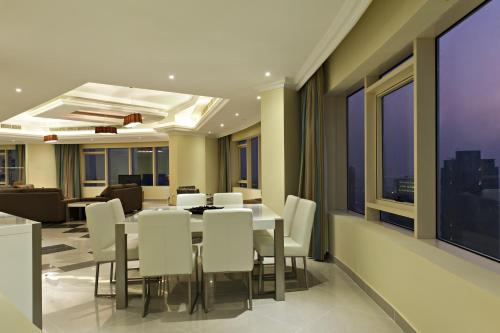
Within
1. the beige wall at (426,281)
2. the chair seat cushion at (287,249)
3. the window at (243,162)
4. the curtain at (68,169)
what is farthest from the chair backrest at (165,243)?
the curtain at (68,169)

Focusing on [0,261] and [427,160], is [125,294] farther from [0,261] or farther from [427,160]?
[427,160]

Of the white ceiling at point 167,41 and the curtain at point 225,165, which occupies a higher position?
the white ceiling at point 167,41

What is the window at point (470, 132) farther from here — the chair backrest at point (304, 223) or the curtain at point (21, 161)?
the curtain at point (21, 161)

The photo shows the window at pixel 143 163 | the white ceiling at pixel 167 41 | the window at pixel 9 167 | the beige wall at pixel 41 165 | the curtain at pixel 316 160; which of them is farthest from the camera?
the window at pixel 143 163

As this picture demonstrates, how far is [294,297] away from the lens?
3.07 m

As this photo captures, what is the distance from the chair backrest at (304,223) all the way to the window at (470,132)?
1119 mm

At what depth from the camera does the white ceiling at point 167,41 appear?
2.61 meters

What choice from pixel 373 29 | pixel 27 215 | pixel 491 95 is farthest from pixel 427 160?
pixel 27 215

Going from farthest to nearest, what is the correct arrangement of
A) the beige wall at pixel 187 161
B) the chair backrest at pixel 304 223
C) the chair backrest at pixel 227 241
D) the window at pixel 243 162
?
the window at pixel 243 162 < the beige wall at pixel 187 161 < the chair backrest at pixel 304 223 < the chair backrest at pixel 227 241

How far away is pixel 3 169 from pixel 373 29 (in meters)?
15.4

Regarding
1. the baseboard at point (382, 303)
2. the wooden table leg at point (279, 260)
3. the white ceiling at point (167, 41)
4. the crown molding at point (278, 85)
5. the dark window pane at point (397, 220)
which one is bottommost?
the baseboard at point (382, 303)

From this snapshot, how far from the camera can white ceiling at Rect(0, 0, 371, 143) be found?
8.57 ft

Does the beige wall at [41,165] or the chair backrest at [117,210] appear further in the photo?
the beige wall at [41,165]

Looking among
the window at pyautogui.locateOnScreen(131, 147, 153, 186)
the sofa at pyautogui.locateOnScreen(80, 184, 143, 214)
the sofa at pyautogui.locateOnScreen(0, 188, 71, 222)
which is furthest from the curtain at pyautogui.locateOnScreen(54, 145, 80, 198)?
the sofa at pyautogui.locateOnScreen(0, 188, 71, 222)
